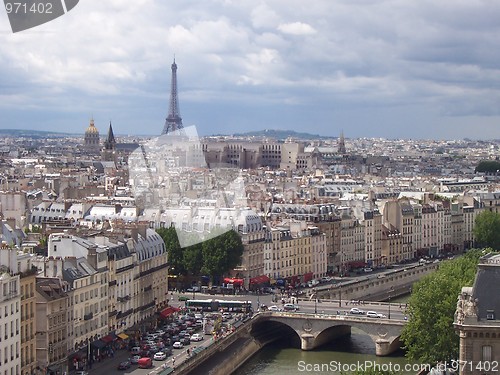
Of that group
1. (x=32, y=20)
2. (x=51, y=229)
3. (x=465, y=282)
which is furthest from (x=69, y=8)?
(x=51, y=229)

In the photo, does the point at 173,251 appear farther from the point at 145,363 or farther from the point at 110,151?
the point at 110,151

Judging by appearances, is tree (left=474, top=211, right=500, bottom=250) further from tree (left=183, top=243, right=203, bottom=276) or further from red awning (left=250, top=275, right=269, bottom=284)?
tree (left=183, top=243, right=203, bottom=276)

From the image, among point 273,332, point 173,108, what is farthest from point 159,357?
point 173,108

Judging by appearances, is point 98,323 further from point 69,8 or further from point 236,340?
point 69,8

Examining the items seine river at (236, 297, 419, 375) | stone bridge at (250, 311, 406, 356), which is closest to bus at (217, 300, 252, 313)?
stone bridge at (250, 311, 406, 356)

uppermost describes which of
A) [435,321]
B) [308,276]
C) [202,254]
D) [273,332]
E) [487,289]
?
[487,289]

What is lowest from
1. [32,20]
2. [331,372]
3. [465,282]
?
[331,372]

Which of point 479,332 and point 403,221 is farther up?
point 403,221
